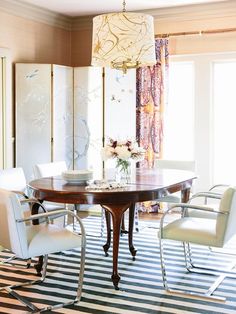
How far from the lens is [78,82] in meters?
6.48

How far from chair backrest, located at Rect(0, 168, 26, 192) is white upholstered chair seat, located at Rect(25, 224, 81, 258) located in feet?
2.94

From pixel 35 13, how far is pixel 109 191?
12.2 ft

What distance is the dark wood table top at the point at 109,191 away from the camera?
348 centimetres

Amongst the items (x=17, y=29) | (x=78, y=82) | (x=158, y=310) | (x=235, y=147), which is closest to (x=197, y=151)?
(x=235, y=147)

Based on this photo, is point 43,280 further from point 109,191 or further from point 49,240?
point 109,191

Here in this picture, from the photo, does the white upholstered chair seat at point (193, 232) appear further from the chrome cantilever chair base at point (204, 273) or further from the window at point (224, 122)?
the window at point (224, 122)

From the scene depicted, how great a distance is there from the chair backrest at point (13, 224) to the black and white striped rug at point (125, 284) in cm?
45

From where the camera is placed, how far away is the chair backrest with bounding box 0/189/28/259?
3064 mm

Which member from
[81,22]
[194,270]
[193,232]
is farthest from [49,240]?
[81,22]

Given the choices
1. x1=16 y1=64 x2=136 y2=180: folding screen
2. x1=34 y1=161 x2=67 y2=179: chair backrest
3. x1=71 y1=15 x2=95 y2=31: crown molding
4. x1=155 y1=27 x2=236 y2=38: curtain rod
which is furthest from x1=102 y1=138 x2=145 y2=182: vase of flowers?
x1=71 y1=15 x2=95 y2=31: crown molding

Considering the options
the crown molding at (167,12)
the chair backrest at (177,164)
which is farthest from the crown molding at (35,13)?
the chair backrest at (177,164)

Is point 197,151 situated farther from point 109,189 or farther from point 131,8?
point 109,189

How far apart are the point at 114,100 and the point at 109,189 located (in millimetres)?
2966

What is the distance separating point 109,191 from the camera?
352 centimetres
